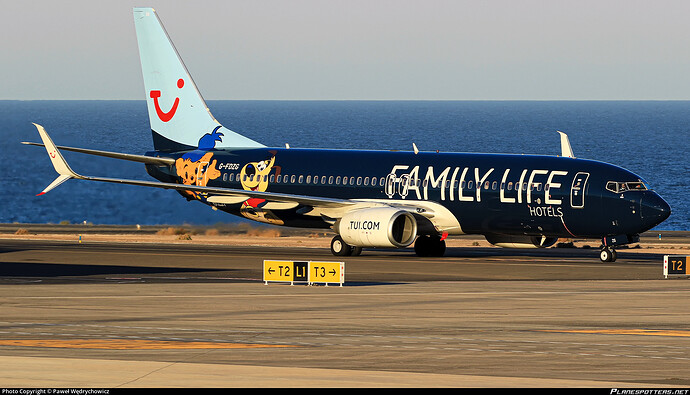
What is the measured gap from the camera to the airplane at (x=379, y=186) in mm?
45500

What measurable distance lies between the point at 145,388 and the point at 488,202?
31609 mm

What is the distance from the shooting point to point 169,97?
58844 millimetres

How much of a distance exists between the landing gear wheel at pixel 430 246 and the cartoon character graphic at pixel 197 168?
33.5ft

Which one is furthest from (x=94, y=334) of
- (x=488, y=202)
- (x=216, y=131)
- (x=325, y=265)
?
(x=216, y=131)

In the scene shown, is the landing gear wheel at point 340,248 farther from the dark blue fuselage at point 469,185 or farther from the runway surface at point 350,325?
the runway surface at point 350,325

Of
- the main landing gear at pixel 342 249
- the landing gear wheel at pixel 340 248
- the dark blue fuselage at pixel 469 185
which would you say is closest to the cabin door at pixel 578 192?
the dark blue fuselage at pixel 469 185

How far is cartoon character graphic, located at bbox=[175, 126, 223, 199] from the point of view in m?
55.3

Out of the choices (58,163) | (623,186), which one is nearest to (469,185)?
(623,186)

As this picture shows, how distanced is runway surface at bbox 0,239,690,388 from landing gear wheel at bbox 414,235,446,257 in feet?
11.0

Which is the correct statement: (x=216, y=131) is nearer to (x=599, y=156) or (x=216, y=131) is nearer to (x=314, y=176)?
(x=314, y=176)

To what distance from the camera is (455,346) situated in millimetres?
22766

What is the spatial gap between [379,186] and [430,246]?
11.2 ft

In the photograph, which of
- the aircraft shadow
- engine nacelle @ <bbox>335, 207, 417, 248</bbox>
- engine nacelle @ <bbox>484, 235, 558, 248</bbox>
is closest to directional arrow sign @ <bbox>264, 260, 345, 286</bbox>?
the aircraft shadow

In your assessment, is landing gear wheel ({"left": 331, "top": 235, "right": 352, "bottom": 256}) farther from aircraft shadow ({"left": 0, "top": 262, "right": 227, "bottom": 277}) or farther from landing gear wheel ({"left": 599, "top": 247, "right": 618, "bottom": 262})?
landing gear wheel ({"left": 599, "top": 247, "right": 618, "bottom": 262})
